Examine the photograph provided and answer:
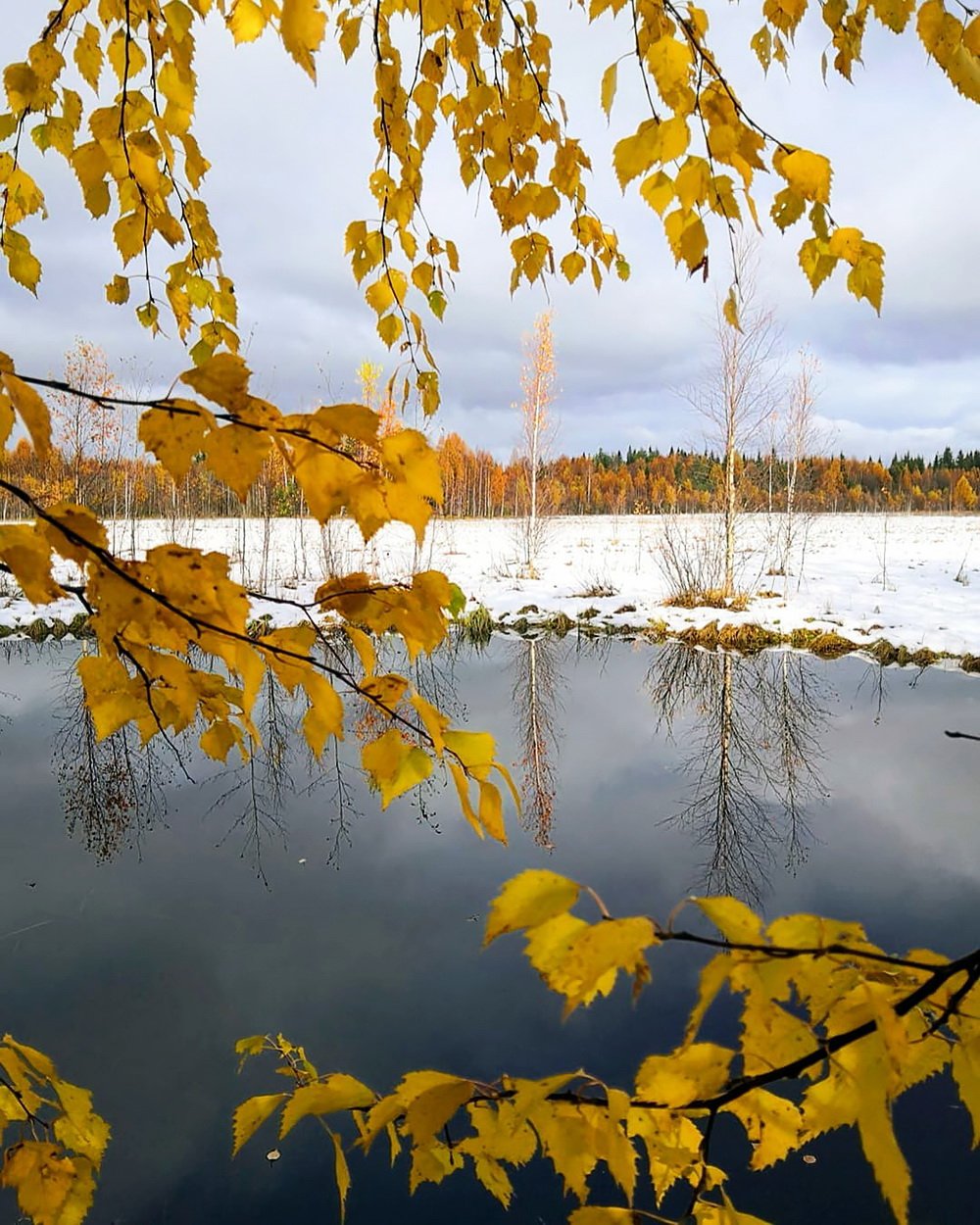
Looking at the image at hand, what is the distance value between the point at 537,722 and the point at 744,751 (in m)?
1.73

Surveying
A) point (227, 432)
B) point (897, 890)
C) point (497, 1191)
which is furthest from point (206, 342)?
point (897, 890)

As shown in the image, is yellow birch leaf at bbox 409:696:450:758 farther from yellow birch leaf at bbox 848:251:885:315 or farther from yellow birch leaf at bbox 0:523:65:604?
yellow birch leaf at bbox 848:251:885:315

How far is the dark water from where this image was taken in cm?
228

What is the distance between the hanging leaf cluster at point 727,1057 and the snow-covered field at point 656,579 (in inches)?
207

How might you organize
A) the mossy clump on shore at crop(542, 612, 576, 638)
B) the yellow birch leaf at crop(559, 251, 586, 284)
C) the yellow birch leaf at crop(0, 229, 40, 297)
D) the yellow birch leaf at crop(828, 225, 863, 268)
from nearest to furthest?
1. the yellow birch leaf at crop(828, 225, 863, 268)
2. the yellow birch leaf at crop(0, 229, 40, 297)
3. the yellow birch leaf at crop(559, 251, 586, 284)
4. the mossy clump on shore at crop(542, 612, 576, 638)

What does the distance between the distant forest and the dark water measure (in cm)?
199

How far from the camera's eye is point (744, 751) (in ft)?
18.7

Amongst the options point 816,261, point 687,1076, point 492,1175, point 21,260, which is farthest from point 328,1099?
point 21,260

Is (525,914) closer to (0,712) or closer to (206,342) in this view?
(206,342)

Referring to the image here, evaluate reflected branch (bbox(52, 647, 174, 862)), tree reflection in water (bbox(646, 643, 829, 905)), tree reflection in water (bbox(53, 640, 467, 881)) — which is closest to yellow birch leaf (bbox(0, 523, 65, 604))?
tree reflection in water (bbox(53, 640, 467, 881))

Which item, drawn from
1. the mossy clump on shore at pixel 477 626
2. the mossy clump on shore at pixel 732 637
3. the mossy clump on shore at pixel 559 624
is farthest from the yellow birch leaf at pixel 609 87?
the mossy clump on shore at pixel 559 624

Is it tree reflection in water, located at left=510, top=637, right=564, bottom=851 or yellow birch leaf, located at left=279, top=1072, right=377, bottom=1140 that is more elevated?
yellow birch leaf, located at left=279, top=1072, right=377, bottom=1140

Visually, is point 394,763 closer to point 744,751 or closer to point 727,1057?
point 727,1057

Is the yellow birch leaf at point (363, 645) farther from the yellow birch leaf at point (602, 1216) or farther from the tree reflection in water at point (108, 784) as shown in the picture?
the tree reflection in water at point (108, 784)
